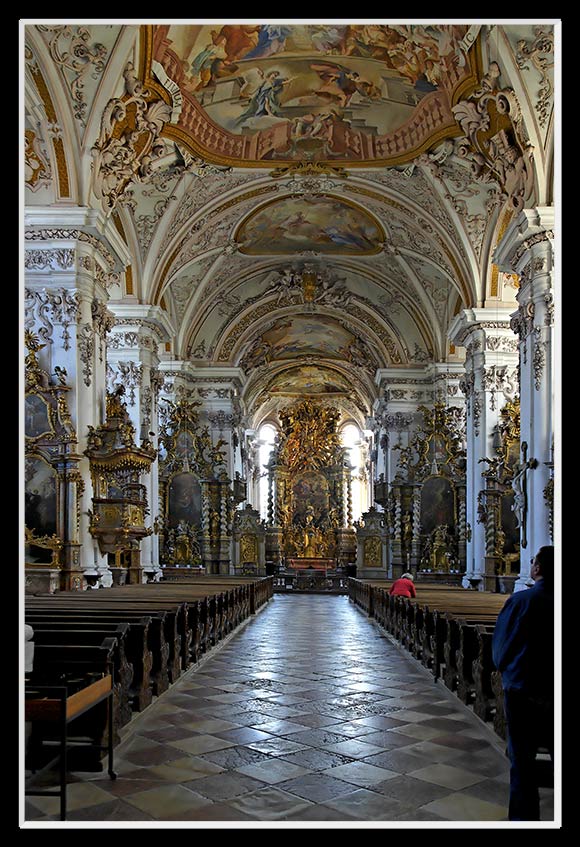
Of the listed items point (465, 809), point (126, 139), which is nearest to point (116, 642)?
point (465, 809)

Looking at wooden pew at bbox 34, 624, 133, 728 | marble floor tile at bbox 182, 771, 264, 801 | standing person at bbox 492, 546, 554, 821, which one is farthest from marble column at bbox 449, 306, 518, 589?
standing person at bbox 492, 546, 554, 821

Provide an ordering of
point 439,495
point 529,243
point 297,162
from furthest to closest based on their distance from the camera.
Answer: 1. point 439,495
2. point 297,162
3. point 529,243

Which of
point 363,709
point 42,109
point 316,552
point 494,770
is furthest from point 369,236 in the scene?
point 316,552

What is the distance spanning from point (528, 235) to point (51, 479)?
308 inches

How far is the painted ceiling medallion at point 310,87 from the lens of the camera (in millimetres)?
14328

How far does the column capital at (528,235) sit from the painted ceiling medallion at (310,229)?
7648mm

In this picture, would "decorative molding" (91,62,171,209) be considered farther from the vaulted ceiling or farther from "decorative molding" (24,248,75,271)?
"decorative molding" (24,248,75,271)

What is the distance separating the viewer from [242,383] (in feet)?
101

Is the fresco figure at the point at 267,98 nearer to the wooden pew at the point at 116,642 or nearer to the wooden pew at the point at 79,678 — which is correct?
the wooden pew at the point at 116,642

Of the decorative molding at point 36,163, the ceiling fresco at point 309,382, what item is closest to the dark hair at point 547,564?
the decorative molding at point 36,163

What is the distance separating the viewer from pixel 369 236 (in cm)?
2331

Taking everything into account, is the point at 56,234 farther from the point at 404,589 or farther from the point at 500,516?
the point at 500,516
